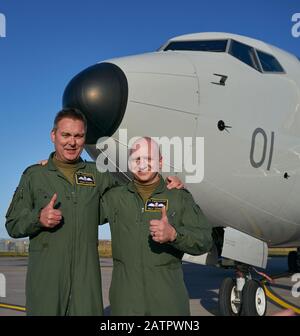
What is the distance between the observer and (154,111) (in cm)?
575

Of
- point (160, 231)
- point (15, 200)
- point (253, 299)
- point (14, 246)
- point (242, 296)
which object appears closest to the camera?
point (160, 231)

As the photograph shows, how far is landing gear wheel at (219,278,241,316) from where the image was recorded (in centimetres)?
780

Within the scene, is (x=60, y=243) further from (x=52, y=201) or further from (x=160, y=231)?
(x=160, y=231)

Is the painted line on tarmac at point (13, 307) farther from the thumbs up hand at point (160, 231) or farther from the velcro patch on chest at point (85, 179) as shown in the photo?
the thumbs up hand at point (160, 231)

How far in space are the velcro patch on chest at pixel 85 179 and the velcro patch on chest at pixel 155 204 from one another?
0.49 metres

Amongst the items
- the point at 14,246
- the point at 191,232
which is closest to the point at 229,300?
the point at 191,232

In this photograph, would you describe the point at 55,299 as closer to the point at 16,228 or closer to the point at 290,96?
the point at 16,228

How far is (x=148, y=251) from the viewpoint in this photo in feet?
11.5

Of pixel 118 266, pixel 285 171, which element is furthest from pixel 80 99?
pixel 285 171

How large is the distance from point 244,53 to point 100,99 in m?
3.31

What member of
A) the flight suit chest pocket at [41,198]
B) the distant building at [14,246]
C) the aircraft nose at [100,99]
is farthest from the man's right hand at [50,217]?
the distant building at [14,246]

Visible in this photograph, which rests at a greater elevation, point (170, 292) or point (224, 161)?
point (224, 161)
